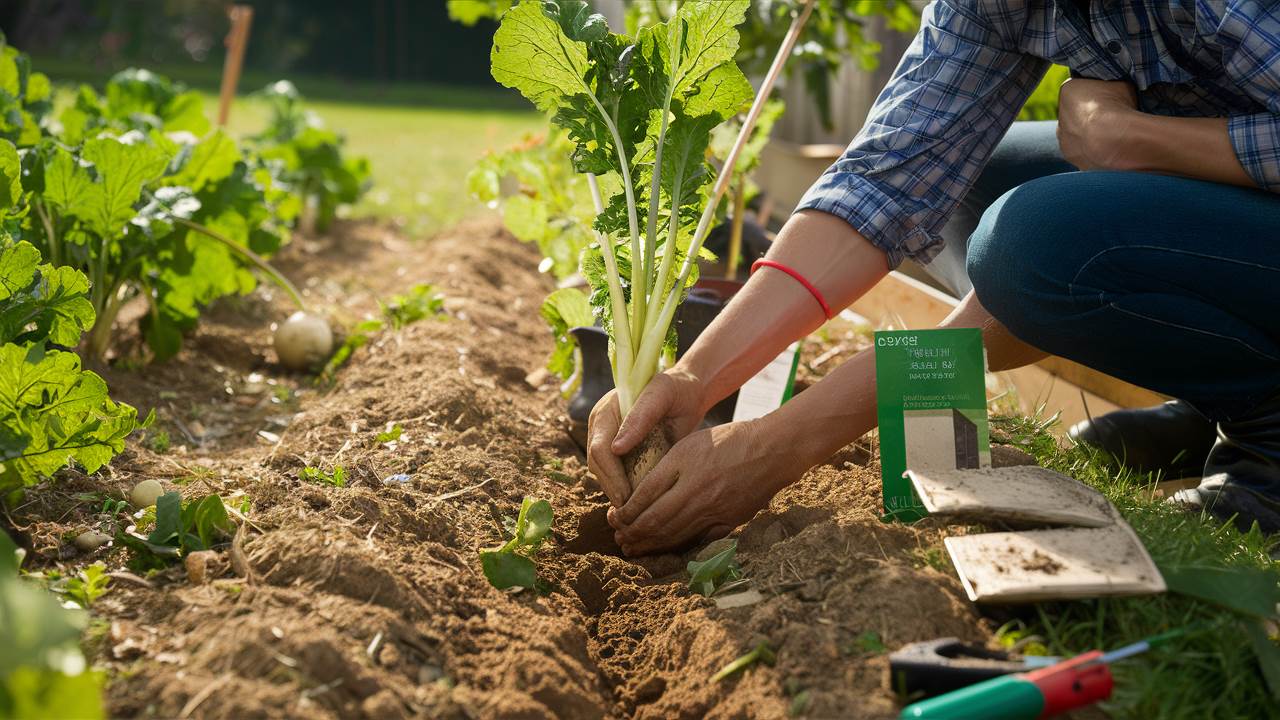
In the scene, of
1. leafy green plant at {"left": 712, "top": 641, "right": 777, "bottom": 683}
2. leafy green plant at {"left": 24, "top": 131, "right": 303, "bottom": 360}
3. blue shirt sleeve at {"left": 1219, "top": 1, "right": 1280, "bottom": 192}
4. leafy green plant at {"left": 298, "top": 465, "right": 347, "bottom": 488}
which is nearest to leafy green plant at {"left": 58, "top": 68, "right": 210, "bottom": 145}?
leafy green plant at {"left": 24, "top": 131, "right": 303, "bottom": 360}

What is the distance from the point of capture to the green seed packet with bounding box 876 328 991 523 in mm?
1831

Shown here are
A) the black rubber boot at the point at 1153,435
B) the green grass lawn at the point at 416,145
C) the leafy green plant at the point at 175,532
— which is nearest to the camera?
the leafy green plant at the point at 175,532

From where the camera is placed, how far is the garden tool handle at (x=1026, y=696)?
1.24m

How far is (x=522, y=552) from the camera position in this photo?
1912mm

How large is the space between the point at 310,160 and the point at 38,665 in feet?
13.3

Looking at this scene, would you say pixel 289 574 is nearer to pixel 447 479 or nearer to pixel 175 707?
pixel 175 707

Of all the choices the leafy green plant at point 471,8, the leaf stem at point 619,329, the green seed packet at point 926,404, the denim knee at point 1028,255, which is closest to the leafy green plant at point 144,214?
the leafy green plant at point 471,8

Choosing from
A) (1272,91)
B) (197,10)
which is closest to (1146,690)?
(1272,91)

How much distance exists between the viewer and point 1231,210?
182cm

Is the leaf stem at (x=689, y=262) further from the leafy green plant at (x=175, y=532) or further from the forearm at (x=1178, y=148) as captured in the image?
the leafy green plant at (x=175, y=532)

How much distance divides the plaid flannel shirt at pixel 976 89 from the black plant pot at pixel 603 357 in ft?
1.96

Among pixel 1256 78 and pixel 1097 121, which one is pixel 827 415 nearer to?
pixel 1097 121

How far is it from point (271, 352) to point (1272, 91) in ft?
9.21

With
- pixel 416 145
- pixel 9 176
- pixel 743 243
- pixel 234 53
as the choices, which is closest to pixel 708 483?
pixel 9 176
